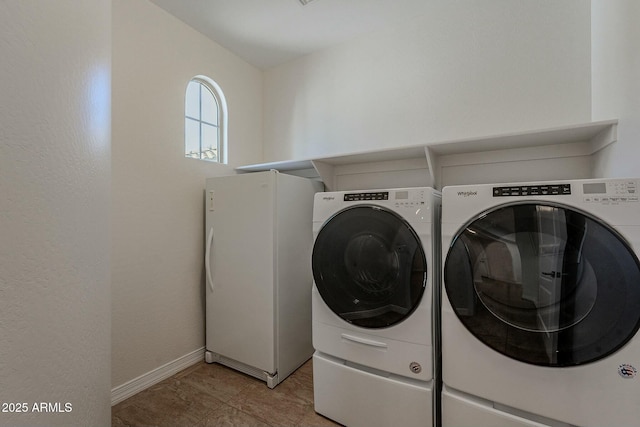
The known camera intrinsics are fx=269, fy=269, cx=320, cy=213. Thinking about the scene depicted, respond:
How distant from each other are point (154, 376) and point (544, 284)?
2292 mm

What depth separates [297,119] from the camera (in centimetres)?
257

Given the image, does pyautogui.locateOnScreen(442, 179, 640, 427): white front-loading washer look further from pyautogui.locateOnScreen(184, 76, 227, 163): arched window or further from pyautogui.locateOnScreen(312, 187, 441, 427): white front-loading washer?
pyautogui.locateOnScreen(184, 76, 227, 163): arched window

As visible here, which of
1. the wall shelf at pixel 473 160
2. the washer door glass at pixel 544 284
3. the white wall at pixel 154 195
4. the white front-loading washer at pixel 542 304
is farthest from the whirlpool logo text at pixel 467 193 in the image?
the white wall at pixel 154 195

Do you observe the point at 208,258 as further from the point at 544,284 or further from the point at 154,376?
the point at 544,284

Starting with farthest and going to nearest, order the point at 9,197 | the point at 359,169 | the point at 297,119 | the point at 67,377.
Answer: the point at 297,119 → the point at 359,169 → the point at 67,377 → the point at 9,197

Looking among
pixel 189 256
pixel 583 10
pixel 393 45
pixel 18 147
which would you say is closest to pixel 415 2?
pixel 393 45

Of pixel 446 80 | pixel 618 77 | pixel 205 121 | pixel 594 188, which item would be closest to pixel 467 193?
pixel 594 188

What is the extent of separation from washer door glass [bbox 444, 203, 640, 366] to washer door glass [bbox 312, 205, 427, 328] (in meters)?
0.18

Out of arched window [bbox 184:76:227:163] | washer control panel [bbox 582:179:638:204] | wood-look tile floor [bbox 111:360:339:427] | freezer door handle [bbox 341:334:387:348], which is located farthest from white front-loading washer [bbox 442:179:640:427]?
arched window [bbox 184:76:227:163]

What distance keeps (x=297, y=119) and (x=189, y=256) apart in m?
1.54

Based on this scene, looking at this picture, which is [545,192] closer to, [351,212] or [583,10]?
[351,212]

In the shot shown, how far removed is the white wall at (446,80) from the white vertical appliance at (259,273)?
77 cm

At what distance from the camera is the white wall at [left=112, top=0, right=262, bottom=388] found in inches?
66.8

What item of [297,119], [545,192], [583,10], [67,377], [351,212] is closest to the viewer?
[67,377]
